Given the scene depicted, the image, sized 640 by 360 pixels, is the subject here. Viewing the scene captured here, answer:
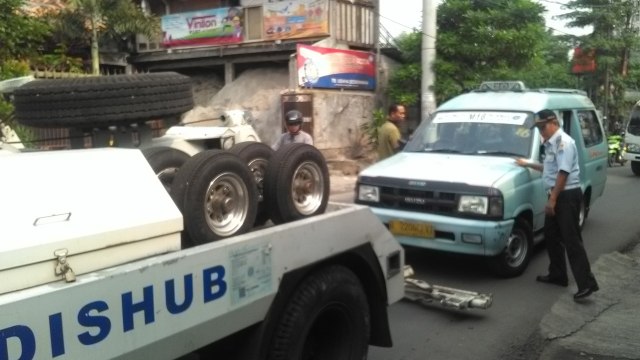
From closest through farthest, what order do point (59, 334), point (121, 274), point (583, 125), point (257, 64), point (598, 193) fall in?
point (59, 334) < point (121, 274) < point (583, 125) < point (598, 193) < point (257, 64)

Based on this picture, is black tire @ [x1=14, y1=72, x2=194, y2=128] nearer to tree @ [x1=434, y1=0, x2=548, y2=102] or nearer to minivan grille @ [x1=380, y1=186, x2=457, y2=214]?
minivan grille @ [x1=380, y1=186, x2=457, y2=214]

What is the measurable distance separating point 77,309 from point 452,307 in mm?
3270

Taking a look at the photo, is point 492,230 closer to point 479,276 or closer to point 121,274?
point 479,276

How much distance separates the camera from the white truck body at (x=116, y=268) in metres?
1.84

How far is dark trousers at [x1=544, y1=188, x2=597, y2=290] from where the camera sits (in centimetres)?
514

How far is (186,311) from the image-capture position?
223 centimetres

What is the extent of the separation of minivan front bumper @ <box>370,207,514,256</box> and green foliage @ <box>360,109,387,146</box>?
11533 mm

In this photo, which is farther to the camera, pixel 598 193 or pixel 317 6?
pixel 317 6

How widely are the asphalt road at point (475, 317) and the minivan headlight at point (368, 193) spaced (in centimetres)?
86

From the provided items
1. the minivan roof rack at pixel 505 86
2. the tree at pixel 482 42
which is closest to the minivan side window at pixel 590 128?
the minivan roof rack at pixel 505 86

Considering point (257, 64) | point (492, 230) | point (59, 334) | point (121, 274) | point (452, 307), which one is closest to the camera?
point (59, 334)

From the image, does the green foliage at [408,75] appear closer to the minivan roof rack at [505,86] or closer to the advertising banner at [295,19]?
the advertising banner at [295,19]

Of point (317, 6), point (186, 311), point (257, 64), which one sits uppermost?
point (317, 6)

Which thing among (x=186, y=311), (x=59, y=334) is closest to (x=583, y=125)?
(x=186, y=311)
